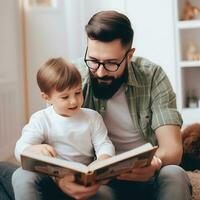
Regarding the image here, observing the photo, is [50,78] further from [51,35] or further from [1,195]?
[51,35]

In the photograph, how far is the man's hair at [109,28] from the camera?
4.41 ft

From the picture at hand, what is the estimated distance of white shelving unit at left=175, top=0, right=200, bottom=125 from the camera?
9.64 ft

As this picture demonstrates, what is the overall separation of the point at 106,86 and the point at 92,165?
0.40 meters

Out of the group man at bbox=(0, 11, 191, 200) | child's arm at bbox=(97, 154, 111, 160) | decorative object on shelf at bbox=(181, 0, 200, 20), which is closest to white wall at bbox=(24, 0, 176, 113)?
decorative object on shelf at bbox=(181, 0, 200, 20)

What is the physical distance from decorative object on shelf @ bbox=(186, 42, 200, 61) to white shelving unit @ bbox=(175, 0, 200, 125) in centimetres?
1

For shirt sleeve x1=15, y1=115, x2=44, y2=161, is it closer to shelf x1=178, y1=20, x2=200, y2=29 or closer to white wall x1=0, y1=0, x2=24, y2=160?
white wall x1=0, y1=0, x2=24, y2=160

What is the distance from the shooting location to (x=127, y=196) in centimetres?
131

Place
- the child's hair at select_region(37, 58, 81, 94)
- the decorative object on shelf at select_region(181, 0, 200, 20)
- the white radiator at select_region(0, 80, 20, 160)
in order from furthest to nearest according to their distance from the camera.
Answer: the decorative object on shelf at select_region(181, 0, 200, 20) < the white radiator at select_region(0, 80, 20, 160) < the child's hair at select_region(37, 58, 81, 94)


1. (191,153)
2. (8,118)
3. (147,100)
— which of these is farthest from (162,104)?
(8,118)

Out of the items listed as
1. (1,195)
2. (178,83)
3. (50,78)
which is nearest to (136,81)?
(50,78)

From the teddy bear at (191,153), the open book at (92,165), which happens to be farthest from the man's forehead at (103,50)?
the teddy bear at (191,153)

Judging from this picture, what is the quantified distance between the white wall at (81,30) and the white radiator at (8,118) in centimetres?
25

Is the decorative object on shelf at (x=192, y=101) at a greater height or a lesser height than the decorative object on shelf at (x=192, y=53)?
lesser

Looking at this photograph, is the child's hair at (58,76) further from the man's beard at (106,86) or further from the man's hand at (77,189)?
the man's hand at (77,189)
